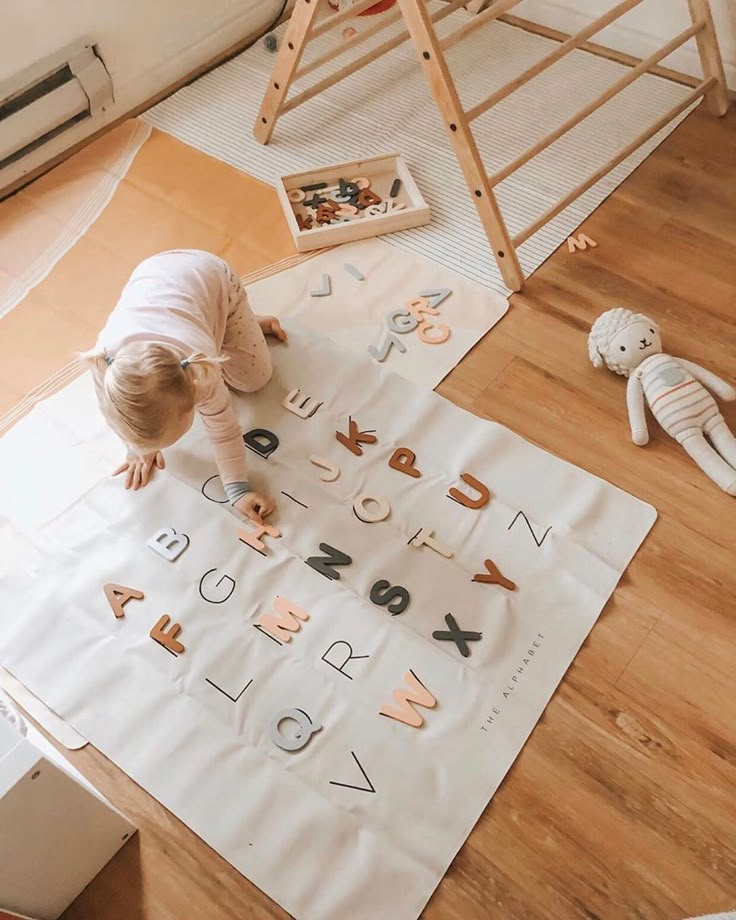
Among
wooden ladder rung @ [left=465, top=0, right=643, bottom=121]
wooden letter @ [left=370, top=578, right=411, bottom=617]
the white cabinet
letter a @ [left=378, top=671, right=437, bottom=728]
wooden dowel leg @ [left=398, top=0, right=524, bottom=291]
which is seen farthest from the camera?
wooden ladder rung @ [left=465, top=0, right=643, bottom=121]

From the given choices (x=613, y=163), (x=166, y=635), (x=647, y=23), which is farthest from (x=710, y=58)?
(x=166, y=635)

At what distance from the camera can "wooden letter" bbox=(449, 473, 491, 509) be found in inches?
54.7

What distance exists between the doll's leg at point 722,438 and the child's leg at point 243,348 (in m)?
0.82

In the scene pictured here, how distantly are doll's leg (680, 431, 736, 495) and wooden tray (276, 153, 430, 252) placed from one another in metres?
0.80

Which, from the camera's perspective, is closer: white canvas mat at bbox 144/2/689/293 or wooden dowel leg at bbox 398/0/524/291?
wooden dowel leg at bbox 398/0/524/291

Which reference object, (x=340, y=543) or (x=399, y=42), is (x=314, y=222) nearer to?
(x=399, y=42)

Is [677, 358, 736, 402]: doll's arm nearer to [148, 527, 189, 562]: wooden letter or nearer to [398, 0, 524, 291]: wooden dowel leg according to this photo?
[398, 0, 524, 291]: wooden dowel leg

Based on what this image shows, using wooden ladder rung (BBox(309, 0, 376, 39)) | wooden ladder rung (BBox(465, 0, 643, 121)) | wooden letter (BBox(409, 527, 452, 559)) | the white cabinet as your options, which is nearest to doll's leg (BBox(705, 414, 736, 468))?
wooden letter (BBox(409, 527, 452, 559))

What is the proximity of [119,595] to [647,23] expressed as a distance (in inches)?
77.6

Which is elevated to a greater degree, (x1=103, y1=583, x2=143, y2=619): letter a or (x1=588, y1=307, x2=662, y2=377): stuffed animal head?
(x1=588, y1=307, x2=662, y2=377): stuffed animal head

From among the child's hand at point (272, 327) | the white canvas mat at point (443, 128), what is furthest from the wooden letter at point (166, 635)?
the white canvas mat at point (443, 128)

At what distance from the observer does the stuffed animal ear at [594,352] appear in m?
1.53

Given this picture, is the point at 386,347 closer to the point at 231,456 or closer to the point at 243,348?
the point at 243,348

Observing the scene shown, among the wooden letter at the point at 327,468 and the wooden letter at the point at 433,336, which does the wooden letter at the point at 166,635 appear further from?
the wooden letter at the point at 433,336
